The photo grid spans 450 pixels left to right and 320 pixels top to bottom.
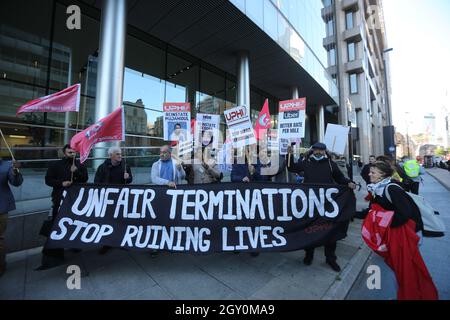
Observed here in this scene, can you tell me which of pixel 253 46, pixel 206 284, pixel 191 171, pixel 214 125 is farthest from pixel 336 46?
pixel 206 284

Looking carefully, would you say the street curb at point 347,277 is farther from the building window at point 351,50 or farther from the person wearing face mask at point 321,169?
the building window at point 351,50

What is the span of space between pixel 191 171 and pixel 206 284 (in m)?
2.28

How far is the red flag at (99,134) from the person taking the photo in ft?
11.8

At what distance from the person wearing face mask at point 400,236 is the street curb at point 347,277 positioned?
597mm

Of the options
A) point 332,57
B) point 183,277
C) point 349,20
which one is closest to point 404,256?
point 183,277

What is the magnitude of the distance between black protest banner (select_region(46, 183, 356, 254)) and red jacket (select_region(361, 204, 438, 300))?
26.9 inches

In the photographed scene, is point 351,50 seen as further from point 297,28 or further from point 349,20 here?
point 297,28

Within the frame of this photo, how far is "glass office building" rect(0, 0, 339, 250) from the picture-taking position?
8.13 m

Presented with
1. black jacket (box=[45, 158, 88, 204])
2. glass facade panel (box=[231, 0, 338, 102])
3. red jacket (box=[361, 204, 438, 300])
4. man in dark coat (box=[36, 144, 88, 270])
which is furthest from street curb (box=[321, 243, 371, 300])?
glass facade panel (box=[231, 0, 338, 102])

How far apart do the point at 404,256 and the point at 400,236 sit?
21 cm

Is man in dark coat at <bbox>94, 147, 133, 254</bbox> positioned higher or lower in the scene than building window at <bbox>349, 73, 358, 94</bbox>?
lower

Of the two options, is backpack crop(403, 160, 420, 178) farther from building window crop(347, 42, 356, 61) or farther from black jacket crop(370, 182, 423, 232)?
building window crop(347, 42, 356, 61)

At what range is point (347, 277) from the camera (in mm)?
3186
